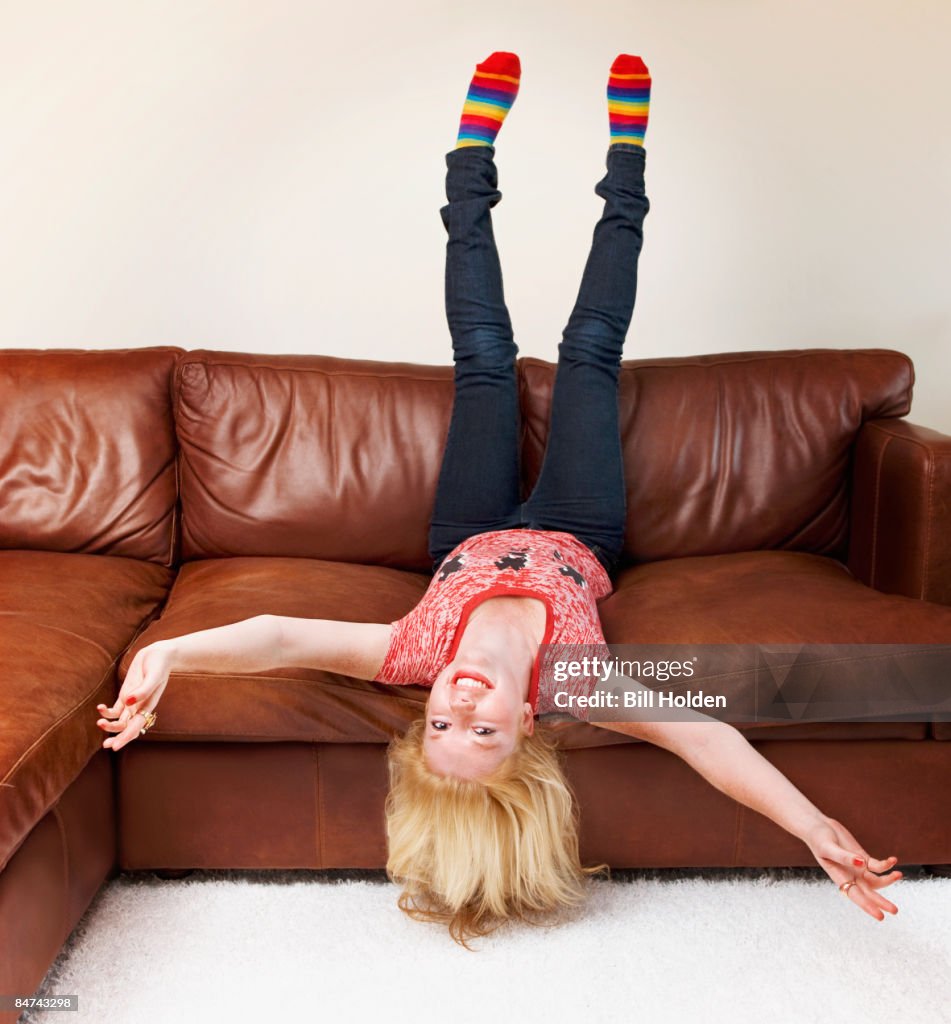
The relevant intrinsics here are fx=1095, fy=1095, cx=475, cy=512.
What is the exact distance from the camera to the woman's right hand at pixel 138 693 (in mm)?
1492

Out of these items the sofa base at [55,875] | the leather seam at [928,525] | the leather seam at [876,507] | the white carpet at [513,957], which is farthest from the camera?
the leather seam at [876,507]

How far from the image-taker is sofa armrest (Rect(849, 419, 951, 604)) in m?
2.20

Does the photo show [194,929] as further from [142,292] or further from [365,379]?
[142,292]

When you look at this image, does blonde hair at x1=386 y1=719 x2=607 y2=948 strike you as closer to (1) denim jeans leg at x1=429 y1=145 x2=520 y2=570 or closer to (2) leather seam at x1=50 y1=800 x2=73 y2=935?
(2) leather seam at x1=50 y1=800 x2=73 y2=935

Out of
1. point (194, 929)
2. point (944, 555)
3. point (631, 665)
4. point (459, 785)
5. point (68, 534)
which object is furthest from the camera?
point (68, 534)

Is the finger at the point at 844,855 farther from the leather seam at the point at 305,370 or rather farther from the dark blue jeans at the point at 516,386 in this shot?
the leather seam at the point at 305,370

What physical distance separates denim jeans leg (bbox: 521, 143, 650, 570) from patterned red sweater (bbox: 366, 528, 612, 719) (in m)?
0.08

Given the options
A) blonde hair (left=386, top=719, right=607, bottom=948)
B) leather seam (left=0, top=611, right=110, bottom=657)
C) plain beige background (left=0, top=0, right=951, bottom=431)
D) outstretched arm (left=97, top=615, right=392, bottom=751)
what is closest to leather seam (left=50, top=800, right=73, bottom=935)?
outstretched arm (left=97, top=615, right=392, bottom=751)

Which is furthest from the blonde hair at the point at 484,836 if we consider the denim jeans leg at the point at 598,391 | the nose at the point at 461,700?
the denim jeans leg at the point at 598,391

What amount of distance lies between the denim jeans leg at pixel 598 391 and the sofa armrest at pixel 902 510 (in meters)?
0.55

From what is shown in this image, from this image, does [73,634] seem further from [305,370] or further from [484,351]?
[484,351]

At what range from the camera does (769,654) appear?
1.92m

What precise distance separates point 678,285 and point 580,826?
5.88 ft

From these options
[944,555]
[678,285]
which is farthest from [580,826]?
[678,285]
